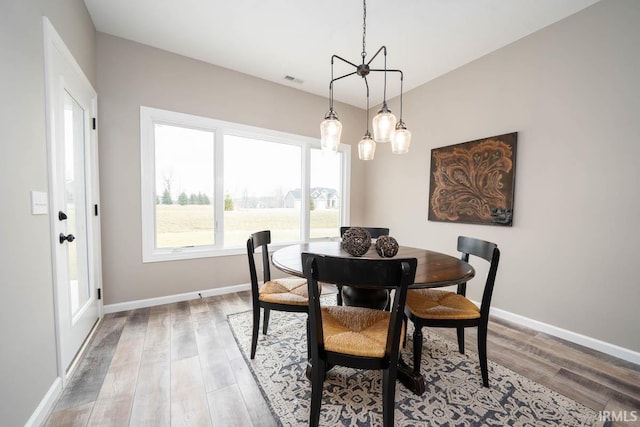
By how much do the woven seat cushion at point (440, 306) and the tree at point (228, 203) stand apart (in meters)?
2.46

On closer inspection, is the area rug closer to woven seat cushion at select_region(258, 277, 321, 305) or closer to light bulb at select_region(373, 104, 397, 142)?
woven seat cushion at select_region(258, 277, 321, 305)

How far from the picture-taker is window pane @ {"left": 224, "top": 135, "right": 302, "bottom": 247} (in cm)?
326

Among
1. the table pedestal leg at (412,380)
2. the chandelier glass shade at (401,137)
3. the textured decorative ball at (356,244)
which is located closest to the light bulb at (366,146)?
the chandelier glass shade at (401,137)

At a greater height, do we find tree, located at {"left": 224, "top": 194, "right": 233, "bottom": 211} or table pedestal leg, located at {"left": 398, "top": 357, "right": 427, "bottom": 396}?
tree, located at {"left": 224, "top": 194, "right": 233, "bottom": 211}

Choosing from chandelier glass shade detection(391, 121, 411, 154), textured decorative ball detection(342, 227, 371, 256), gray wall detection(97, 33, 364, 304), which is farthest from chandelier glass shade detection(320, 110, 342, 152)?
gray wall detection(97, 33, 364, 304)

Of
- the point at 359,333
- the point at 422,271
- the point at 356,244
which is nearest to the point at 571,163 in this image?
the point at 422,271

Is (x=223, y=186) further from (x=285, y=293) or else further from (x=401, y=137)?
(x=401, y=137)

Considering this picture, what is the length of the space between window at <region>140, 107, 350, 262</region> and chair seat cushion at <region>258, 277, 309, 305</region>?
1.46 m

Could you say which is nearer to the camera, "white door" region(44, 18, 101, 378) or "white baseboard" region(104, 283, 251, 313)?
"white door" region(44, 18, 101, 378)

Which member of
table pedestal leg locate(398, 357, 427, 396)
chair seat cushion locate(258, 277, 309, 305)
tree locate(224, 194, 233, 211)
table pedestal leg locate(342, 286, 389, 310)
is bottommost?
table pedestal leg locate(398, 357, 427, 396)

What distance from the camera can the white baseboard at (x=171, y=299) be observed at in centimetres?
257

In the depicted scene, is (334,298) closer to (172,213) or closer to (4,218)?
(172,213)

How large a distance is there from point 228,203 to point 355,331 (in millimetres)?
2494

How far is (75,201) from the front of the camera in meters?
2.00
